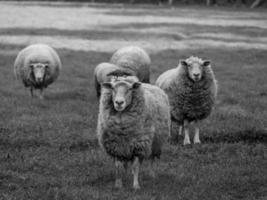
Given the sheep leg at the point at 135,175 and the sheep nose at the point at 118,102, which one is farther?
the sheep leg at the point at 135,175

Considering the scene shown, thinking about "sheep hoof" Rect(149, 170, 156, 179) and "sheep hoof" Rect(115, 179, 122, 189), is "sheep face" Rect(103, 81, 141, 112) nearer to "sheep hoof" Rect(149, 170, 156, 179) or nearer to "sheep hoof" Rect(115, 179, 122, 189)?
"sheep hoof" Rect(115, 179, 122, 189)

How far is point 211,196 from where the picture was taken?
640cm

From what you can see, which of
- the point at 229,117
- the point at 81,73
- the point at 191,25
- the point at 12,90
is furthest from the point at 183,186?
the point at 191,25

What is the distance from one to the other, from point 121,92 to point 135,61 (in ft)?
23.0

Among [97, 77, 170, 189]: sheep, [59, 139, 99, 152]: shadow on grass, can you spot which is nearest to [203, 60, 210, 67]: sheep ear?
[59, 139, 99, 152]: shadow on grass

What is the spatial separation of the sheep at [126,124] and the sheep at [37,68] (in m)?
5.90

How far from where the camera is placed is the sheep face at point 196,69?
29.5ft

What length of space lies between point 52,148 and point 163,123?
1.87 m

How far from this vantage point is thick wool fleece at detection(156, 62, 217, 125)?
9156 millimetres

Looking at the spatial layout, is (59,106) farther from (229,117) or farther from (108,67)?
(229,117)

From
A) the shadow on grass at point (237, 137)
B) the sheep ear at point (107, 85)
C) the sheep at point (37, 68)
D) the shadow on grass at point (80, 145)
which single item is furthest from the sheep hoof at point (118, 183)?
the sheep at point (37, 68)

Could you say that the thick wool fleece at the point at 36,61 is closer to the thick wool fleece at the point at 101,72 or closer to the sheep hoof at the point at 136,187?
the thick wool fleece at the point at 101,72

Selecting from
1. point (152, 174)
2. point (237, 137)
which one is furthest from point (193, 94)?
point (152, 174)

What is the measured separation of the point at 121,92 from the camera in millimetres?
6562
